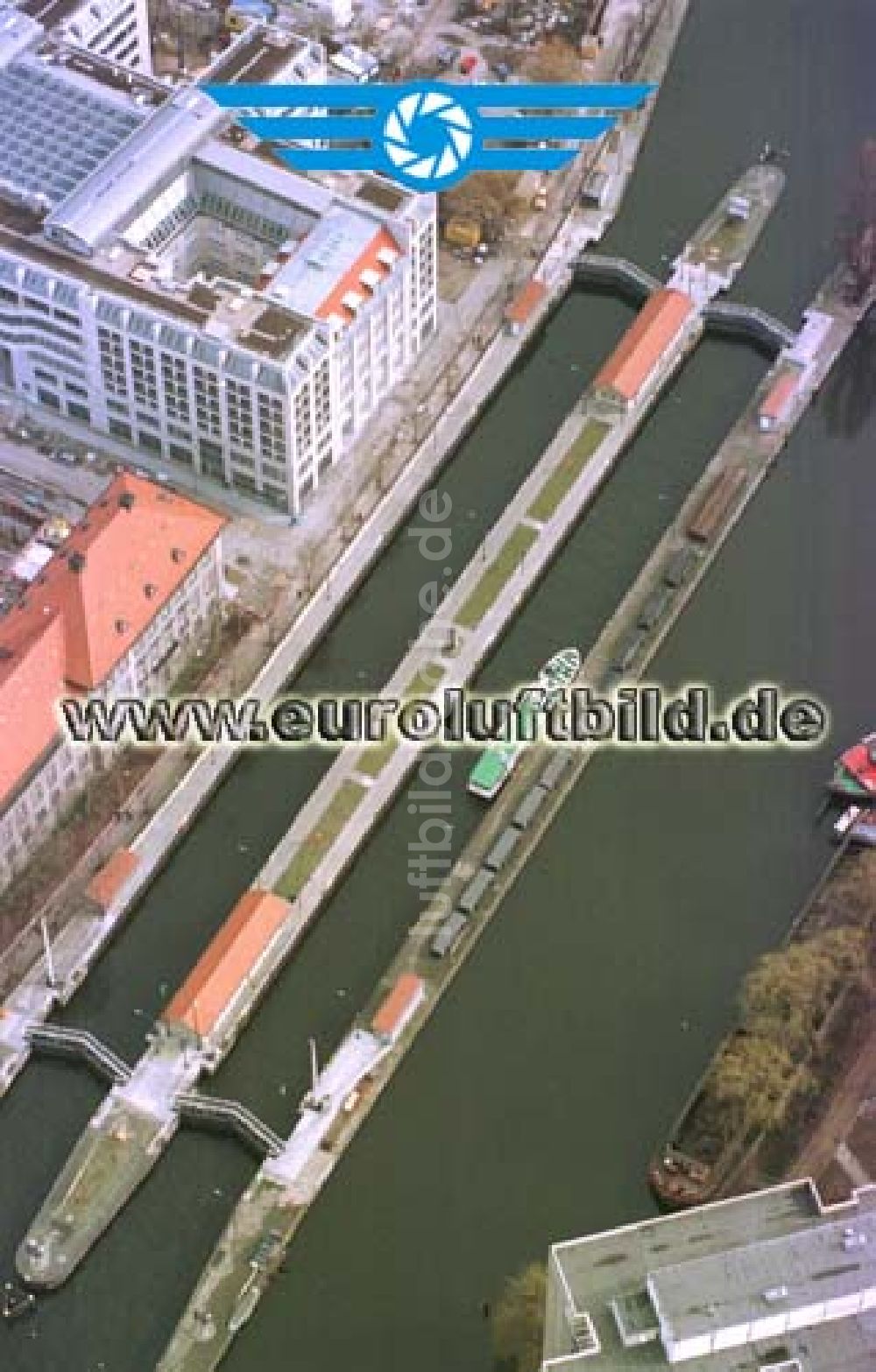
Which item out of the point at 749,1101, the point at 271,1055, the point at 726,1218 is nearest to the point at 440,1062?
the point at 271,1055

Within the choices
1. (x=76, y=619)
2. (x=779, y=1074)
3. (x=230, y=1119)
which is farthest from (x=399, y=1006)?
(x=76, y=619)

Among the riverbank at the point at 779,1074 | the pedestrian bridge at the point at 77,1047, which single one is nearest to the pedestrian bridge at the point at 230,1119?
the pedestrian bridge at the point at 77,1047

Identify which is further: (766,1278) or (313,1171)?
(313,1171)

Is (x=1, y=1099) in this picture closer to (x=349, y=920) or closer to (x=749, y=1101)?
(x=349, y=920)

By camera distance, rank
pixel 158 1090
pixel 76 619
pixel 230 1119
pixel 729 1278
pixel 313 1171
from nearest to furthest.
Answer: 1. pixel 729 1278
2. pixel 313 1171
3. pixel 230 1119
4. pixel 158 1090
5. pixel 76 619

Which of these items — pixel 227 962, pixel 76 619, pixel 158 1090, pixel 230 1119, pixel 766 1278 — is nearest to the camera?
pixel 766 1278

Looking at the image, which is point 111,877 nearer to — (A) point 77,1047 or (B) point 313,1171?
(A) point 77,1047

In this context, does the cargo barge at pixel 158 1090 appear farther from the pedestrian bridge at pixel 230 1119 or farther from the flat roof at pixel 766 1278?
the flat roof at pixel 766 1278

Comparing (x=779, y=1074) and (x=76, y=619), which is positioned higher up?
(x=76, y=619)
